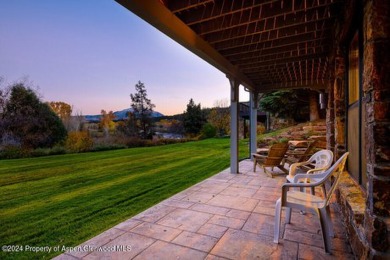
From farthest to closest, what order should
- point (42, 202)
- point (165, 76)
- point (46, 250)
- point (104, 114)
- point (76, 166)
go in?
point (104, 114) → point (165, 76) → point (76, 166) → point (42, 202) → point (46, 250)

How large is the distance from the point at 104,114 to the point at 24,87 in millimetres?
9869

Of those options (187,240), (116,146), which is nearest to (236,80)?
(187,240)

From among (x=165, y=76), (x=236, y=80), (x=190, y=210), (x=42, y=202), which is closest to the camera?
(x=190, y=210)

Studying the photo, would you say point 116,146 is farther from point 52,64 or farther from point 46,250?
point 46,250

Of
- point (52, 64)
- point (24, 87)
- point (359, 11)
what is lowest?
point (359, 11)

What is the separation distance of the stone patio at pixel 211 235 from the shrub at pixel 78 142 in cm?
903

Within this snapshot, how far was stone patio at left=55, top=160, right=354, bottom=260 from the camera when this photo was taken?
1.94 meters

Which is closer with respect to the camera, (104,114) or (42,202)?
(42,202)

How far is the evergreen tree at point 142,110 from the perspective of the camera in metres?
16.5

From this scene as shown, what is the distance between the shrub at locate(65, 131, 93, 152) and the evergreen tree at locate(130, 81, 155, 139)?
17.7 ft

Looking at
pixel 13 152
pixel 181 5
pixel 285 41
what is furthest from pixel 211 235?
pixel 13 152

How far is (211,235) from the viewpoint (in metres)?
2.28

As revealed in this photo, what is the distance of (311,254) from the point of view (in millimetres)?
1899

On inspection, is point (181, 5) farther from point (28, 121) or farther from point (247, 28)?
point (28, 121)
